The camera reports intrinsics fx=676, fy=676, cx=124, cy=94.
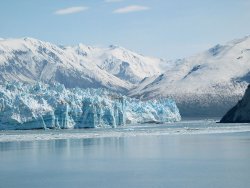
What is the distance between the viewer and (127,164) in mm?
41625

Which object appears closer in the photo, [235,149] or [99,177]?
[99,177]

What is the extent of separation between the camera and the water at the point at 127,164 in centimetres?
3362

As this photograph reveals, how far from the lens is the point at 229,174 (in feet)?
115

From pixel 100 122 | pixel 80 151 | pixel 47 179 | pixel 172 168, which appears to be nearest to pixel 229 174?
pixel 172 168

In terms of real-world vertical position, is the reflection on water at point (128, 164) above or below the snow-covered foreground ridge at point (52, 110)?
below

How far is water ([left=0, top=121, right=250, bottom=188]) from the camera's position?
33.6m

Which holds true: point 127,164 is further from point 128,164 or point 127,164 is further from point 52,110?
point 52,110

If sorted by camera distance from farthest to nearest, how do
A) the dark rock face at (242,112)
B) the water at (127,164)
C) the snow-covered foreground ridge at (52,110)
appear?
the dark rock face at (242,112) < the snow-covered foreground ridge at (52,110) < the water at (127,164)

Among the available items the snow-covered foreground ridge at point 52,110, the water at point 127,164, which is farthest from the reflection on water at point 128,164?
the snow-covered foreground ridge at point 52,110

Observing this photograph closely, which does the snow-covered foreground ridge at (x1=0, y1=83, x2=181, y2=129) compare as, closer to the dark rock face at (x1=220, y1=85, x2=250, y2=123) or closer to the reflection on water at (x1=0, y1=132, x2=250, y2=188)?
the dark rock face at (x1=220, y1=85, x2=250, y2=123)

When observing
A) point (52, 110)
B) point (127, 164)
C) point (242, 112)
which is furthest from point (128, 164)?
point (242, 112)

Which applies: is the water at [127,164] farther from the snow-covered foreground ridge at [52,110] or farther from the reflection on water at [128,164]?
the snow-covered foreground ridge at [52,110]

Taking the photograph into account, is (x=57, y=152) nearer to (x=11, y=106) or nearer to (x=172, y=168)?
(x=172, y=168)

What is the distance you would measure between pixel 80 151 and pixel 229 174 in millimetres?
18906
